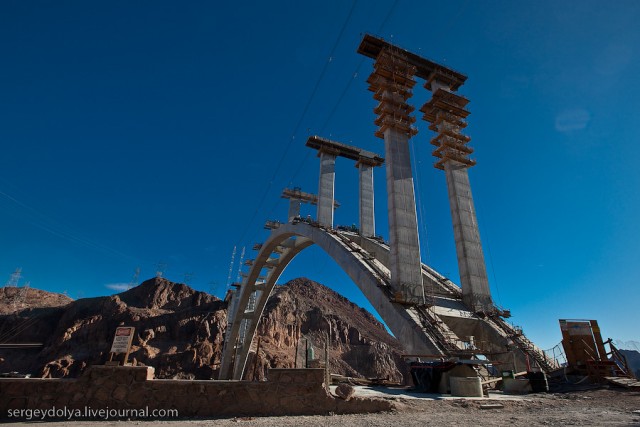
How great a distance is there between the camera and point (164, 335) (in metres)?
86.7

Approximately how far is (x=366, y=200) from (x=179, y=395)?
27.4m

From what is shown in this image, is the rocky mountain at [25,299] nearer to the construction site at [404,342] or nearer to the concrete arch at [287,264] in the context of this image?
the concrete arch at [287,264]

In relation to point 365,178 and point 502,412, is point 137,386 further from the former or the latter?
point 365,178

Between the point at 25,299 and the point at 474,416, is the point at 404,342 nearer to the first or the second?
the point at 474,416

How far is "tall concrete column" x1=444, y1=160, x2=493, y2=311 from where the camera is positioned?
65.0 feet

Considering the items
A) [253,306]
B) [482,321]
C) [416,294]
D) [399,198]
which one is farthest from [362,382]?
[253,306]

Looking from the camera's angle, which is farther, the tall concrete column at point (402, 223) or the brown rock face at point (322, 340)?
the brown rock face at point (322, 340)

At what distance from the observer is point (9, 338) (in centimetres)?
8806

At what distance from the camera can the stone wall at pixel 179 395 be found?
6.83 metres

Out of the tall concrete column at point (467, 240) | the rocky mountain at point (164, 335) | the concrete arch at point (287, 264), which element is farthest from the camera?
the rocky mountain at point (164, 335)

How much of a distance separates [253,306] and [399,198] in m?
35.2

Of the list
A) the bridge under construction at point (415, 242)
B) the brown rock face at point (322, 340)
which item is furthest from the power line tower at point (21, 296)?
the bridge under construction at point (415, 242)

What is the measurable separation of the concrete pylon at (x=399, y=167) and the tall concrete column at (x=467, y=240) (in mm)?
Result: 3702

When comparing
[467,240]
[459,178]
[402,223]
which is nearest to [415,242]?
[402,223]
